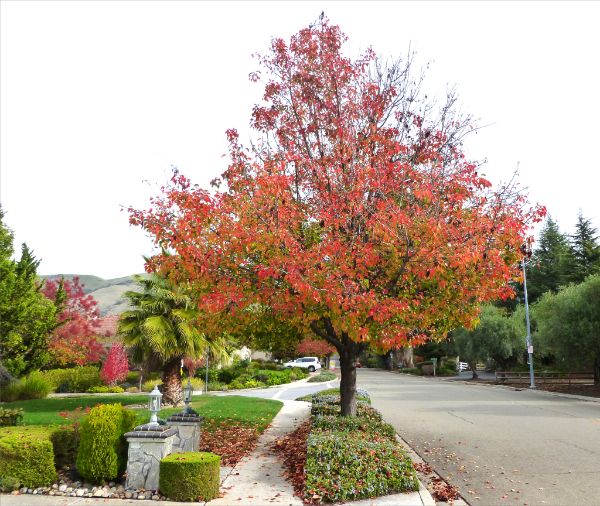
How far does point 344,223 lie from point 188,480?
4685 millimetres

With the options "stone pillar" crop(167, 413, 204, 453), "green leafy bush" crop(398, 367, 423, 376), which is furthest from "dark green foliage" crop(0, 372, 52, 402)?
"green leafy bush" crop(398, 367, 423, 376)

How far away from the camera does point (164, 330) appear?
55.8 feet

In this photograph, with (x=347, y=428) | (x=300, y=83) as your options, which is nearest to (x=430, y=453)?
(x=347, y=428)

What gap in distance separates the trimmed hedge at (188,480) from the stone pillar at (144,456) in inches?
12.2

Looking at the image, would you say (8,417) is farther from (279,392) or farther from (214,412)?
(279,392)

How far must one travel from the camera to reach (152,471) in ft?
22.8

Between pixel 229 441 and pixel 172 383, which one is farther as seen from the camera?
pixel 172 383

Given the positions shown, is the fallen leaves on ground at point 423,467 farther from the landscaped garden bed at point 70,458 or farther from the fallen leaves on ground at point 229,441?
the landscaped garden bed at point 70,458

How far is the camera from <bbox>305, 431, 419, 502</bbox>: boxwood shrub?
6496 millimetres

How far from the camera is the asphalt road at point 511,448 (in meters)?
7.18

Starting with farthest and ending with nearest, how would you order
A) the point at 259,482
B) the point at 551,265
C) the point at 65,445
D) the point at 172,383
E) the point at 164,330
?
the point at 551,265
the point at 172,383
the point at 164,330
the point at 65,445
the point at 259,482

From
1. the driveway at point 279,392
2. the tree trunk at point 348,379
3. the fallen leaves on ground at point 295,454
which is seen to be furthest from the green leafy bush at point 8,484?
the driveway at point 279,392

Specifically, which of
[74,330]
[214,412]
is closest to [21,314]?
[74,330]

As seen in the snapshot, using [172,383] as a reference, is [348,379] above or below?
above
